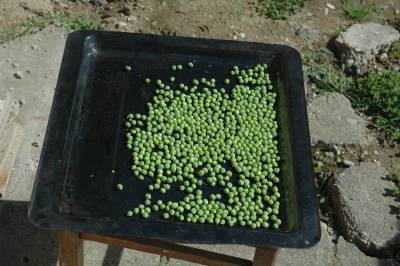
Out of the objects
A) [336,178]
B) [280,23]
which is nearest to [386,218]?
[336,178]

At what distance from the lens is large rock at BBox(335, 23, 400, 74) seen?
14.2ft

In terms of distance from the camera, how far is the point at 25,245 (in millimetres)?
3188

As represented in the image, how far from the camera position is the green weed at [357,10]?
4.69 metres

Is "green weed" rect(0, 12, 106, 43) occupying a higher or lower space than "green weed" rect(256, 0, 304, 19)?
lower

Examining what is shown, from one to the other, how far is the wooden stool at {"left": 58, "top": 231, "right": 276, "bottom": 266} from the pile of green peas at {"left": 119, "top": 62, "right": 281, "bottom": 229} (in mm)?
162

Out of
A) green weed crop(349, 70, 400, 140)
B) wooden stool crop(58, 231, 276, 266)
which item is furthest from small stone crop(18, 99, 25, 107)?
green weed crop(349, 70, 400, 140)

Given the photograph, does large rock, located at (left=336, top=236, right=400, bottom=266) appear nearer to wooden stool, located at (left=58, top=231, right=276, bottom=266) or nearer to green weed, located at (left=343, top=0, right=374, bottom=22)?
wooden stool, located at (left=58, top=231, right=276, bottom=266)

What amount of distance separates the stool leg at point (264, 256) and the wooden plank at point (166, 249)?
6.1 inches

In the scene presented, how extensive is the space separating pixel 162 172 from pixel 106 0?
257 cm

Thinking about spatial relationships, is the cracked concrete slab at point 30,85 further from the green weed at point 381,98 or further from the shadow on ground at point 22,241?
the green weed at point 381,98

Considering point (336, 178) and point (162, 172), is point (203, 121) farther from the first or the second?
point (336, 178)

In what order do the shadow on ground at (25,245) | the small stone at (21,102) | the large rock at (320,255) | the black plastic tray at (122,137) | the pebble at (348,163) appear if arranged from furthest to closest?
the small stone at (21,102) < the pebble at (348,163) < the large rock at (320,255) < the shadow on ground at (25,245) < the black plastic tray at (122,137)

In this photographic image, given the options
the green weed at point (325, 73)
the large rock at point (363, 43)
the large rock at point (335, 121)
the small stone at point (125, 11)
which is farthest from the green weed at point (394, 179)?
the small stone at point (125, 11)

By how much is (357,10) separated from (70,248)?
10.5 ft
